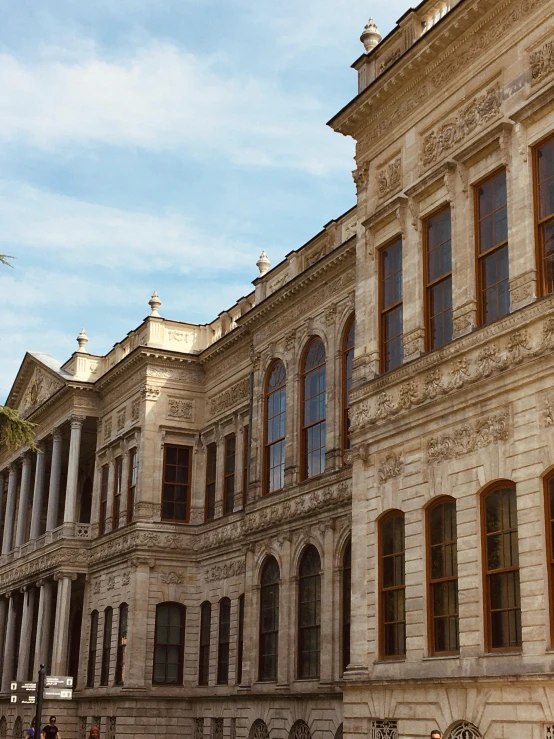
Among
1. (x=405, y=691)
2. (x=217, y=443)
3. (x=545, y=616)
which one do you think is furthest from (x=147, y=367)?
(x=545, y=616)

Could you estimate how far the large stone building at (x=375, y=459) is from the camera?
664 inches

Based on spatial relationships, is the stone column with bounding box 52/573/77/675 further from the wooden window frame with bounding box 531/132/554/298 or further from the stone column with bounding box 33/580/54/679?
the wooden window frame with bounding box 531/132/554/298

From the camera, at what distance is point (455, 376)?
A: 1819 centimetres

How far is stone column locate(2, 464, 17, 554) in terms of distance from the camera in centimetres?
4803

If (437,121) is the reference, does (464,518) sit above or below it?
below

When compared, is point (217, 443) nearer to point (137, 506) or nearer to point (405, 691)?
point (137, 506)

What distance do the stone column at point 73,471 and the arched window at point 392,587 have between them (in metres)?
23.0

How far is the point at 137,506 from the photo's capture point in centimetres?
3700

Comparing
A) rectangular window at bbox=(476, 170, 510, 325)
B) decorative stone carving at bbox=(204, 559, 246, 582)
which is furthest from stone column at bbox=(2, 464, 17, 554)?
rectangular window at bbox=(476, 170, 510, 325)

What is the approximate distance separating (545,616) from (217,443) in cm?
2173

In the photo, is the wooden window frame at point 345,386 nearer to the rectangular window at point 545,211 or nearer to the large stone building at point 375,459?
the large stone building at point 375,459

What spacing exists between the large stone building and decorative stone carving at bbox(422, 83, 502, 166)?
0.04 metres

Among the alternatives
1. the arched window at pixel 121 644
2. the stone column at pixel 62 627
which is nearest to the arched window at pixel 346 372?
the arched window at pixel 121 644

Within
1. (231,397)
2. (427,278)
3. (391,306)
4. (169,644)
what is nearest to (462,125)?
(427,278)
